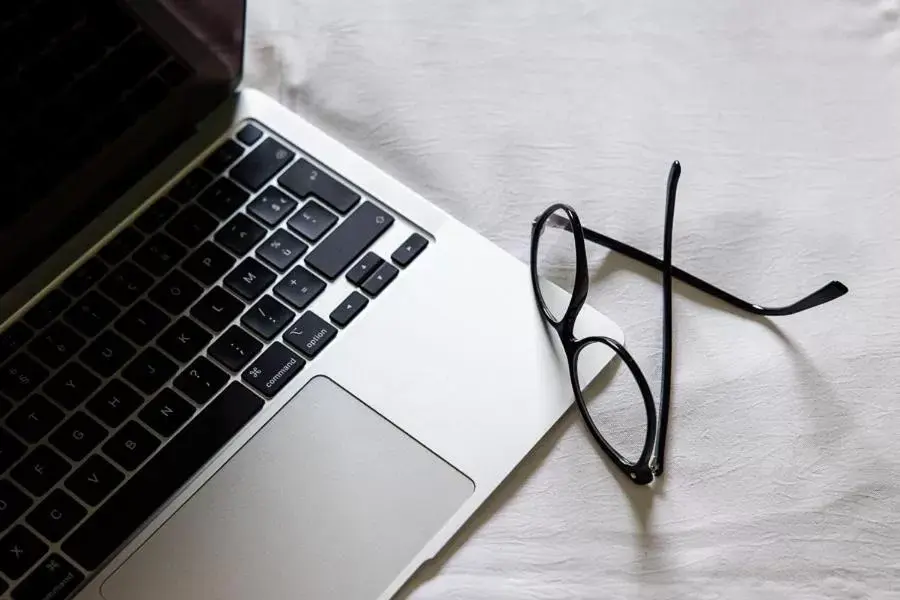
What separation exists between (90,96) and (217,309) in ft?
0.40

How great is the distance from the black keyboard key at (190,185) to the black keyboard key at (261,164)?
0.02 m

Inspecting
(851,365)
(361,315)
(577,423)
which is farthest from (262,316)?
(851,365)

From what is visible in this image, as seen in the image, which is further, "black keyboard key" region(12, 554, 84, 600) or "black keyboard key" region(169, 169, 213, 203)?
"black keyboard key" region(169, 169, 213, 203)

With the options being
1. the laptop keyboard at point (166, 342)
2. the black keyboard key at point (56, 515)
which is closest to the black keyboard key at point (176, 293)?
the laptop keyboard at point (166, 342)

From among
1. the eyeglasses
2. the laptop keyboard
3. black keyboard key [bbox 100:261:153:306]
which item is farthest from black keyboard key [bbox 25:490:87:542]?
the eyeglasses

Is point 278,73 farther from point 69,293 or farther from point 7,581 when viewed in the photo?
point 7,581

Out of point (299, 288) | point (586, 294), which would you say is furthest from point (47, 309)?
point (586, 294)

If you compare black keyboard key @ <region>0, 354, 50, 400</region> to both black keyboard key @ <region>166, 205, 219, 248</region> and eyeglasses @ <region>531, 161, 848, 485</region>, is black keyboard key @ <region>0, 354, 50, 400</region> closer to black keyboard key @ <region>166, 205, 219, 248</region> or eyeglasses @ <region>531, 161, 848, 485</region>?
black keyboard key @ <region>166, 205, 219, 248</region>

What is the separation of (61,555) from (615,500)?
245 mm

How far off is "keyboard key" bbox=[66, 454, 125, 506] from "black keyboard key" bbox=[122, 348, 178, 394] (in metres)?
0.04

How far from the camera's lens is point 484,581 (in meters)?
0.46

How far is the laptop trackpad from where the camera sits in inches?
17.6

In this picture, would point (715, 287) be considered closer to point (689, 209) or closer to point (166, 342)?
point (689, 209)

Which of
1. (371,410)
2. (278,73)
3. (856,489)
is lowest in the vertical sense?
(856,489)
